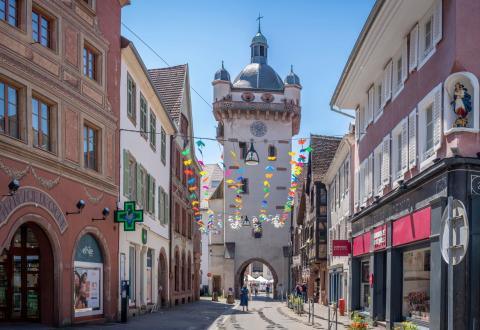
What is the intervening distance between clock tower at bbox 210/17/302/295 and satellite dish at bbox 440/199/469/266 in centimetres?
5416

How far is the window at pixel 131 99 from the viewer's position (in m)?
24.1

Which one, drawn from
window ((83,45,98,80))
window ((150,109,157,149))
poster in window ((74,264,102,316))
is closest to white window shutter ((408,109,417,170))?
window ((83,45,98,80))

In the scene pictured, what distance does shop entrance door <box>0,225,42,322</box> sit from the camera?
56.8 feet

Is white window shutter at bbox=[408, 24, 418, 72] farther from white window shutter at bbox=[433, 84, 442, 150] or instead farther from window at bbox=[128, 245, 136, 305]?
window at bbox=[128, 245, 136, 305]

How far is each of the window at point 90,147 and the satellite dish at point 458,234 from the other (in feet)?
46.0

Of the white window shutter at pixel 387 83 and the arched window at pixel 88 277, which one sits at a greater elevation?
the white window shutter at pixel 387 83

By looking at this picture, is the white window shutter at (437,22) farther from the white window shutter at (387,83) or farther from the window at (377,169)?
the window at (377,169)

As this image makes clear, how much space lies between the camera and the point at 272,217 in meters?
63.1

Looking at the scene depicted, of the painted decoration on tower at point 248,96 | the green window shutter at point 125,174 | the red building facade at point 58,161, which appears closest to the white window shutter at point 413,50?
the red building facade at point 58,161

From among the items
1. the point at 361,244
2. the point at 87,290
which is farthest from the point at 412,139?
the point at 87,290

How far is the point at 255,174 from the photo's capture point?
208 feet

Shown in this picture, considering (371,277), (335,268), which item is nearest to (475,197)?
(371,277)

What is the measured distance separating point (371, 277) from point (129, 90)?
35.6 feet

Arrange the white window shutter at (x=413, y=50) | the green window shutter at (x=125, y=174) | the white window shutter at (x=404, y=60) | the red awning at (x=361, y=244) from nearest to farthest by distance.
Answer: the white window shutter at (x=413, y=50) → the white window shutter at (x=404, y=60) → the red awning at (x=361, y=244) → the green window shutter at (x=125, y=174)
